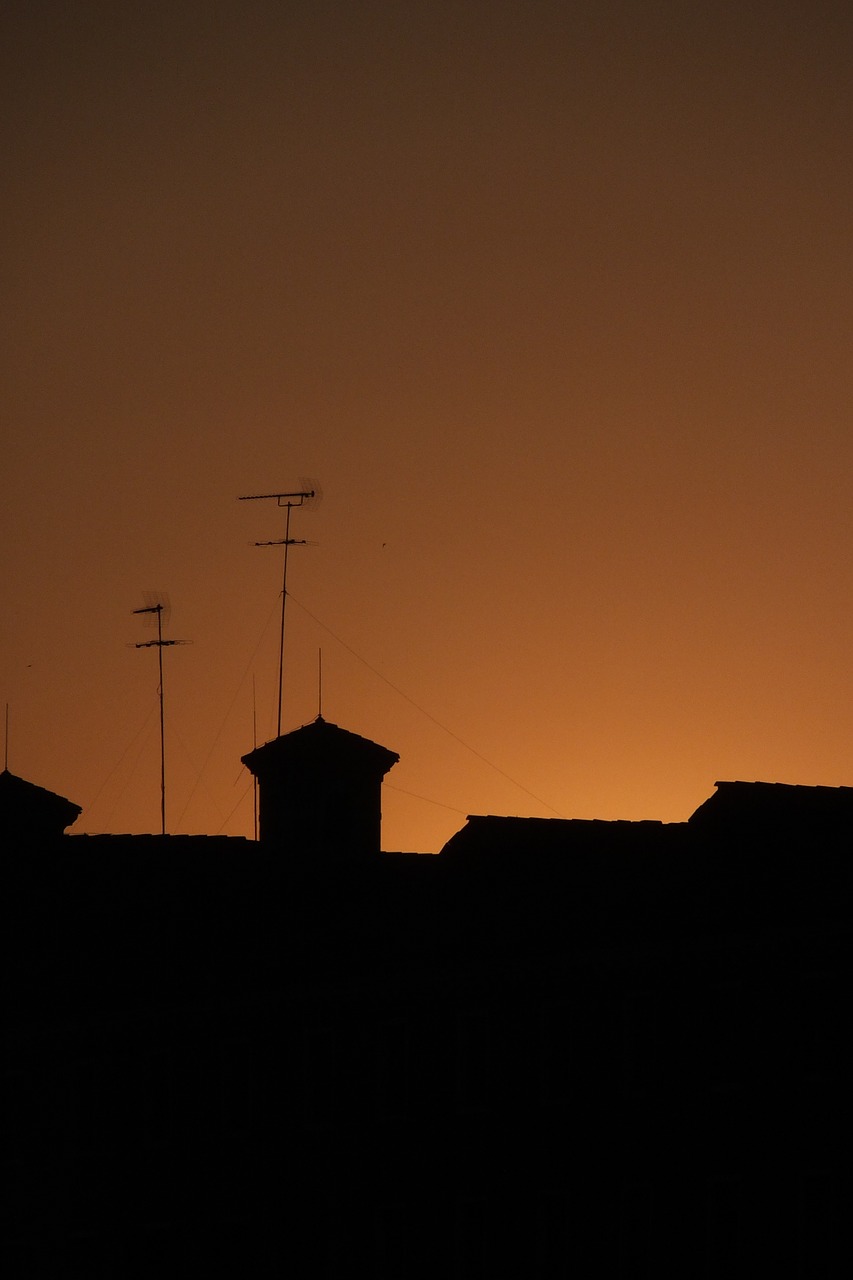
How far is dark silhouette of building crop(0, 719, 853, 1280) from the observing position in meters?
28.0

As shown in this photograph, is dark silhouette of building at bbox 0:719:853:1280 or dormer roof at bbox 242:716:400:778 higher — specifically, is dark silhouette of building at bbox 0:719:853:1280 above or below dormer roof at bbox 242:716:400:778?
below

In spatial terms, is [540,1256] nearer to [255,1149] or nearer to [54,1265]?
[255,1149]

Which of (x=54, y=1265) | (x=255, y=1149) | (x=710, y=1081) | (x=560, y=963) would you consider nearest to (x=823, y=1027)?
(x=710, y=1081)

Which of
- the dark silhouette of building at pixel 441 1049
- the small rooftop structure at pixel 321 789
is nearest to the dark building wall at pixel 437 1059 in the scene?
the dark silhouette of building at pixel 441 1049

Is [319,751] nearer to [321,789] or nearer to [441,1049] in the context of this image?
[321,789]

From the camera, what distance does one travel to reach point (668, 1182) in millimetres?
33125

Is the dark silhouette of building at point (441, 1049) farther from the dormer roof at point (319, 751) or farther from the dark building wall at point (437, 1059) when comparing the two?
the dormer roof at point (319, 751)

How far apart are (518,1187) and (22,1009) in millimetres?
10054

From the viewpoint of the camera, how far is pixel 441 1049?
31234 mm

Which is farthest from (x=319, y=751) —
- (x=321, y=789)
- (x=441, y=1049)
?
(x=441, y=1049)

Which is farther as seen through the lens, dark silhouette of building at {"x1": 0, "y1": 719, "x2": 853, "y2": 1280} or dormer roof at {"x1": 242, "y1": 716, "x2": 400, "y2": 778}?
dormer roof at {"x1": 242, "y1": 716, "x2": 400, "y2": 778}

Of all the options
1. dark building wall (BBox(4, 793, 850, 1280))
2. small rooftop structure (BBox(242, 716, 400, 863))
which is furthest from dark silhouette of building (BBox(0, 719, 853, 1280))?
small rooftop structure (BBox(242, 716, 400, 863))

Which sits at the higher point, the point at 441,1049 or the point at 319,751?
the point at 319,751

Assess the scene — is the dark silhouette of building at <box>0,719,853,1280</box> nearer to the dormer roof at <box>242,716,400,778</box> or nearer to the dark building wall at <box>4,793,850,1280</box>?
the dark building wall at <box>4,793,850,1280</box>
